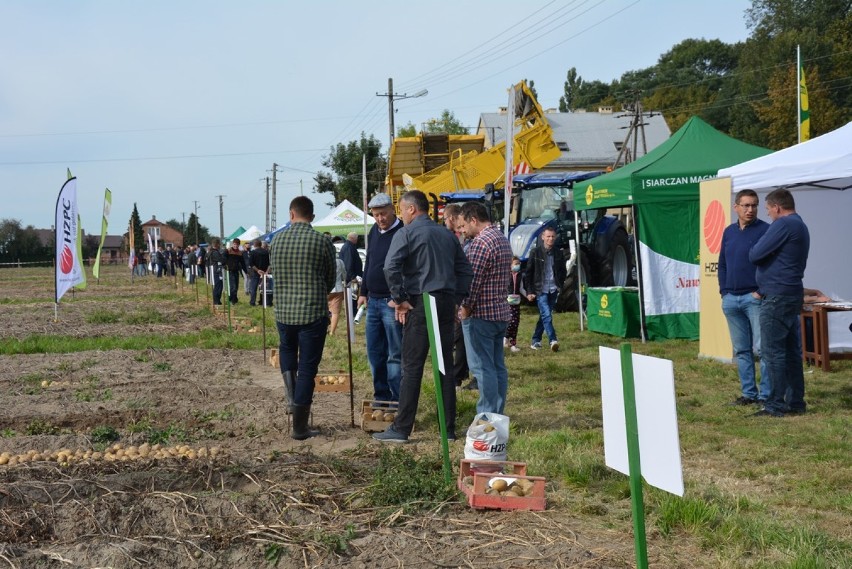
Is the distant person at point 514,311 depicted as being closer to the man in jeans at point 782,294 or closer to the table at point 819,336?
the table at point 819,336

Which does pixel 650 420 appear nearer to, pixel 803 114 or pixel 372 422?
pixel 372 422

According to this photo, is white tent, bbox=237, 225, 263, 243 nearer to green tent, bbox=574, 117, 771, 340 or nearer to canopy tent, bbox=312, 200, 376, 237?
canopy tent, bbox=312, 200, 376, 237

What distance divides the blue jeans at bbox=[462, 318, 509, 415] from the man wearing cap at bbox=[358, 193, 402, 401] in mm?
1032

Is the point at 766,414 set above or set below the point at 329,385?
below

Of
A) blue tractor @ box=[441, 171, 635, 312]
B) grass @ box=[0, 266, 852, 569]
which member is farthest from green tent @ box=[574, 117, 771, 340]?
blue tractor @ box=[441, 171, 635, 312]

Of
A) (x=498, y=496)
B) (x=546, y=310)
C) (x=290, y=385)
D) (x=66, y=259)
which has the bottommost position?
(x=498, y=496)

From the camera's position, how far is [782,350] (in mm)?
7898

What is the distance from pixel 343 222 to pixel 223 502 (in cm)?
2907

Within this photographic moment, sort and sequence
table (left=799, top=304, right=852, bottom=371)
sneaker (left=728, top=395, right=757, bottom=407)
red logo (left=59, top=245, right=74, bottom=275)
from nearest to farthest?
1. sneaker (left=728, top=395, right=757, bottom=407)
2. table (left=799, top=304, right=852, bottom=371)
3. red logo (left=59, top=245, right=74, bottom=275)

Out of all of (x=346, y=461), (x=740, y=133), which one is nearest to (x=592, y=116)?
(x=740, y=133)

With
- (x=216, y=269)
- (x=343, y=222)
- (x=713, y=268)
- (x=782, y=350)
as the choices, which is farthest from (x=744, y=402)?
(x=343, y=222)

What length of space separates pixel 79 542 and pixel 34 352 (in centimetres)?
1083

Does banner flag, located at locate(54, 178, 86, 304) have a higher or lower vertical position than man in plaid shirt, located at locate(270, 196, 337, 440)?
higher

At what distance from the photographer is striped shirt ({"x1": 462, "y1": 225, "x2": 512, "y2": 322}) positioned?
7246 millimetres
